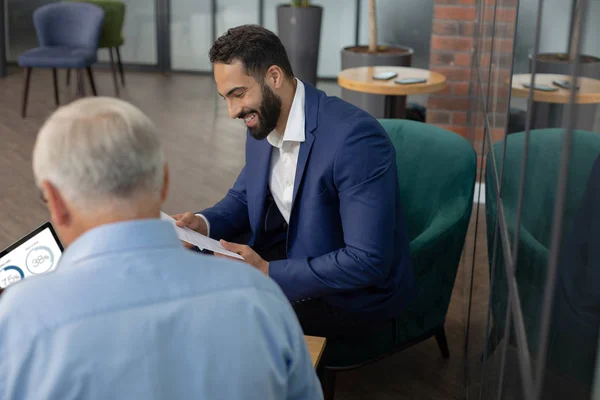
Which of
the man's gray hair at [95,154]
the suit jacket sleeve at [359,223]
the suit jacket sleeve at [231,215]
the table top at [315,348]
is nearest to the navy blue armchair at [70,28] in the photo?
the suit jacket sleeve at [231,215]

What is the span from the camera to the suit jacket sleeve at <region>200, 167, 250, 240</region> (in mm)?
2527

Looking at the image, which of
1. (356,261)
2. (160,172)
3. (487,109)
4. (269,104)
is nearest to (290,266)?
(356,261)

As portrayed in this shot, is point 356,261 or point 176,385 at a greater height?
point 176,385

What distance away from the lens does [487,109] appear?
2.71 metres

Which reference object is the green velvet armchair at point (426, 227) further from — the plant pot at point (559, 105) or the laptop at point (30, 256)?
the plant pot at point (559, 105)

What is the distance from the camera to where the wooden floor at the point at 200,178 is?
2.82 meters

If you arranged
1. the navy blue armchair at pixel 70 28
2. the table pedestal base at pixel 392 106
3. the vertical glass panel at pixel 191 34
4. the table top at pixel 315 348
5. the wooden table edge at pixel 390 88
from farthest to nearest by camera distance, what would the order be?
1. the vertical glass panel at pixel 191 34
2. the navy blue armchair at pixel 70 28
3. the table pedestal base at pixel 392 106
4. the wooden table edge at pixel 390 88
5. the table top at pixel 315 348

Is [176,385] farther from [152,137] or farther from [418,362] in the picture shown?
[418,362]

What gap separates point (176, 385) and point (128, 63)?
8272mm

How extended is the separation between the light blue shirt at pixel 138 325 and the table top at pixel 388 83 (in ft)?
12.0

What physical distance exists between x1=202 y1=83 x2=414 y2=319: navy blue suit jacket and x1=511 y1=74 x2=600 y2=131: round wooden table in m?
0.61

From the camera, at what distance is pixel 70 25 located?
7.08 metres

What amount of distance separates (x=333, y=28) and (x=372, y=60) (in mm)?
2901

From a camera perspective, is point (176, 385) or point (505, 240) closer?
point (176, 385)
